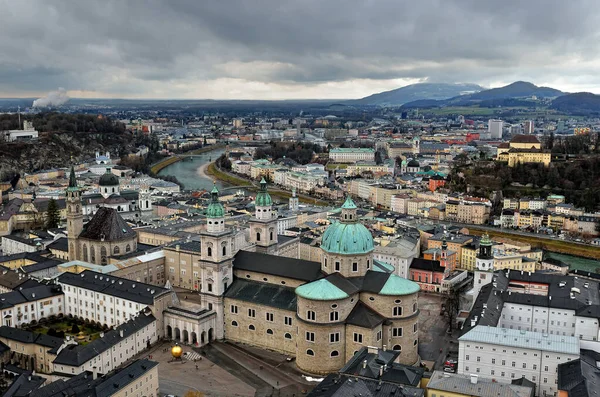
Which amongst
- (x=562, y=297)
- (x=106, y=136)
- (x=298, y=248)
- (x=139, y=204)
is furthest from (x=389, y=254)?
(x=106, y=136)

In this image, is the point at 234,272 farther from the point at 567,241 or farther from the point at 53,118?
the point at 53,118

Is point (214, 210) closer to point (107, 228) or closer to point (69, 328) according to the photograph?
point (69, 328)

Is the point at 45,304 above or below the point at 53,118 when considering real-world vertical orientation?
below

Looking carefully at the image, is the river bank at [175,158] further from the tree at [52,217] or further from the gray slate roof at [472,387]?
the gray slate roof at [472,387]

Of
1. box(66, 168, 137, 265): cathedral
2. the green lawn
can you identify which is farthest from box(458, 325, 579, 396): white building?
box(66, 168, 137, 265): cathedral

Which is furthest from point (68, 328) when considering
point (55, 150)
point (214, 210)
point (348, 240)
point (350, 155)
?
point (350, 155)

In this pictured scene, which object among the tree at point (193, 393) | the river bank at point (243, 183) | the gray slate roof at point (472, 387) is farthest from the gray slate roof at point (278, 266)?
the river bank at point (243, 183)

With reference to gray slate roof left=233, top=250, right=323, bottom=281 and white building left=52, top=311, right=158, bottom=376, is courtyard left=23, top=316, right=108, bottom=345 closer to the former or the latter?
white building left=52, top=311, right=158, bottom=376
